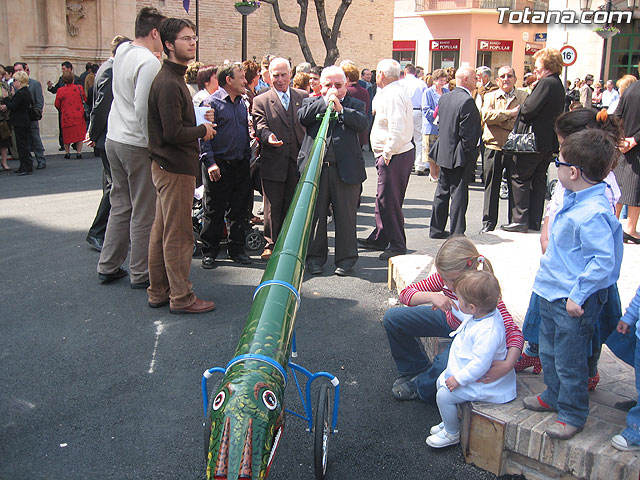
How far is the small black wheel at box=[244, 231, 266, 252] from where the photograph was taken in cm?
725

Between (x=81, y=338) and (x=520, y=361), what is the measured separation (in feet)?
10.4

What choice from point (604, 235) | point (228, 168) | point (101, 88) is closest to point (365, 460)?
point (604, 235)

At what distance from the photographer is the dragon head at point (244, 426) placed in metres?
1.94

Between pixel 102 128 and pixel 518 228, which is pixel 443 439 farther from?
pixel 102 128

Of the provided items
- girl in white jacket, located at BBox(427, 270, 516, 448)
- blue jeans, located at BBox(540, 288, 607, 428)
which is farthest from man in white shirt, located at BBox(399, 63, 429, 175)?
blue jeans, located at BBox(540, 288, 607, 428)

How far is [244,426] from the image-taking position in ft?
6.55

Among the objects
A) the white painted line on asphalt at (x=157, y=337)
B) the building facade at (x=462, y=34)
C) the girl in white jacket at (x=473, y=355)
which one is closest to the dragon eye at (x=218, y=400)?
the girl in white jacket at (x=473, y=355)

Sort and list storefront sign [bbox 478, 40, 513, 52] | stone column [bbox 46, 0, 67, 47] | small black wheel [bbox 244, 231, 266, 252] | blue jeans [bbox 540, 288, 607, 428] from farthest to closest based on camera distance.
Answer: storefront sign [bbox 478, 40, 513, 52] < stone column [bbox 46, 0, 67, 47] < small black wheel [bbox 244, 231, 266, 252] < blue jeans [bbox 540, 288, 607, 428]

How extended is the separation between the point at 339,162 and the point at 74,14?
1721cm

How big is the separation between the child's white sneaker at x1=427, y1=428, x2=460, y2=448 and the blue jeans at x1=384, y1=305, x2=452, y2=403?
399 millimetres

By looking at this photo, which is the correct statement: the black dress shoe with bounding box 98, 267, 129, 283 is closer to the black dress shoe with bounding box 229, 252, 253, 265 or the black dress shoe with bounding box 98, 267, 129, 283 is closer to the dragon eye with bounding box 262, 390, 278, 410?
the black dress shoe with bounding box 229, 252, 253, 265

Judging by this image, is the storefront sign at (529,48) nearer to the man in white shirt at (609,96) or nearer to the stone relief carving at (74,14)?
the man in white shirt at (609,96)

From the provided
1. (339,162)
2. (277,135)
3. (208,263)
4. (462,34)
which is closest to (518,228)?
(339,162)

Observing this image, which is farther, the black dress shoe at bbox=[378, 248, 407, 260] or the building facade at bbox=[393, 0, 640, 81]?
the building facade at bbox=[393, 0, 640, 81]
